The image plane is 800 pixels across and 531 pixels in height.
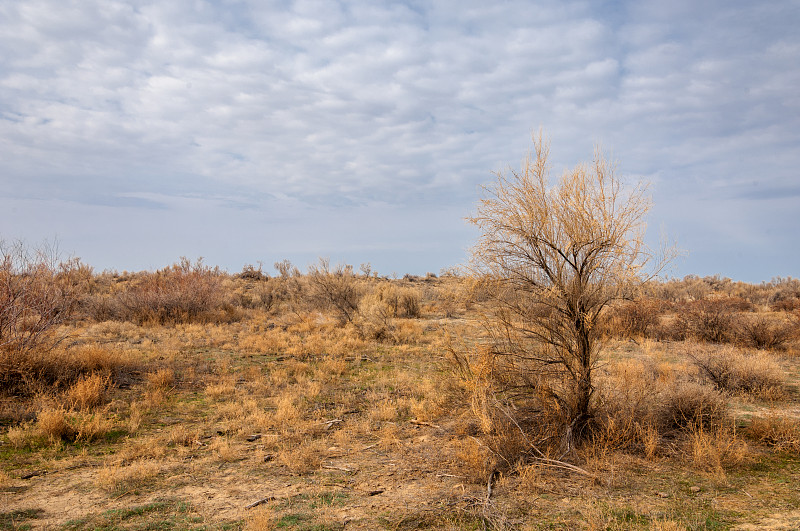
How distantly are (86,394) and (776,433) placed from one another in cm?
1193

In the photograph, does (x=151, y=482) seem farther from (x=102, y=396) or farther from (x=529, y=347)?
(x=529, y=347)

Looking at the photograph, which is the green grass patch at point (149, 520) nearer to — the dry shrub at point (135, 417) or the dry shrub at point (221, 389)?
the dry shrub at point (135, 417)

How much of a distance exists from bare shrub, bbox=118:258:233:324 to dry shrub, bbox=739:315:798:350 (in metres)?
20.6

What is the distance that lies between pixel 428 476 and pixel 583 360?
9.28 ft

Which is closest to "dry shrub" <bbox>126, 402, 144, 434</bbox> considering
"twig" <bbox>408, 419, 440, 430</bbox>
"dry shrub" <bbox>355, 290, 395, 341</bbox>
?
"twig" <bbox>408, 419, 440, 430</bbox>

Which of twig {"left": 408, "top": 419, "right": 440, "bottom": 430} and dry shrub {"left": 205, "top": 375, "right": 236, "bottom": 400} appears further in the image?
dry shrub {"left": 205, "top": 375, "right": 236, "bottom": 400}

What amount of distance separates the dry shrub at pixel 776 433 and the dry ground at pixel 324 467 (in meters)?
0.14

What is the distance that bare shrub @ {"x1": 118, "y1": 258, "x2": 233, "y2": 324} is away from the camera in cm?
2084

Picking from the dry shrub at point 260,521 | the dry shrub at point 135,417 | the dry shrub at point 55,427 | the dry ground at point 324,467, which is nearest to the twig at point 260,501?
the dry ground at point 324,467

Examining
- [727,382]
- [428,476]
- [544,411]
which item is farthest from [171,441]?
[727,382]

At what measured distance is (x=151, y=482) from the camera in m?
6.16

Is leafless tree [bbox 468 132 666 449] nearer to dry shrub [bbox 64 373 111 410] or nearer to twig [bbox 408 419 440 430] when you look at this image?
twig [bbox 408 419 440 430]

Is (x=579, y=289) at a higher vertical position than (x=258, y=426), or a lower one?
higher

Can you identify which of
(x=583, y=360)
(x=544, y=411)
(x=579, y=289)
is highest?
(x=579, y=289)
